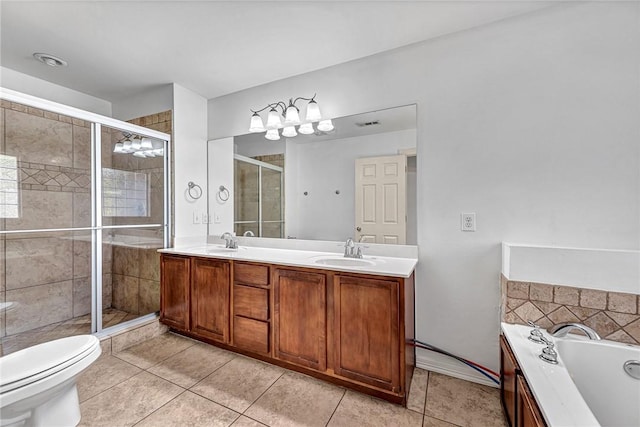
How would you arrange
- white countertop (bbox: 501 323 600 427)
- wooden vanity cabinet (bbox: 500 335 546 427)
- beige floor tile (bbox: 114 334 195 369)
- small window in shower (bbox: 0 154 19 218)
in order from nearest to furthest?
white countertop (bbox: 501 323 600 427), wooden vanity cabinet (bbox: 500 335 546 427), beige floor tile (bbox: 114 334 195 369), small window in shower (bbox: 0 154 19 218)

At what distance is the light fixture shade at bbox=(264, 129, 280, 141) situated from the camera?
2.54 meters

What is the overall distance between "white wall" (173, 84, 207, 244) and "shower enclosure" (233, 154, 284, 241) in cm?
40

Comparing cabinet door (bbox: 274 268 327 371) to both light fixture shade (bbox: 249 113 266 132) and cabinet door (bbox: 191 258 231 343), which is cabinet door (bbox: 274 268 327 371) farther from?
light fixture shade (bbox: 249 113 266 132)

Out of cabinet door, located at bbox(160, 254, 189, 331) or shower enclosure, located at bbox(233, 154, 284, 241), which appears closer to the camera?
cabinet door, located at bbox(160, 254, 189, 331)

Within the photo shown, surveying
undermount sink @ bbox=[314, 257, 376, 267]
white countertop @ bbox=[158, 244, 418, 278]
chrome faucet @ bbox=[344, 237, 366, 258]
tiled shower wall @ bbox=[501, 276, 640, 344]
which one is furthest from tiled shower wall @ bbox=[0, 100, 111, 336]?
tiled shower wall @ bbox=[501, 276, 640, 344]

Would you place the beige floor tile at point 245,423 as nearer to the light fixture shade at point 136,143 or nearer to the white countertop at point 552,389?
the white countertop at point 552,389

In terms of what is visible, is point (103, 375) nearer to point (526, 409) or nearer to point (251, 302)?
point (251, 302)

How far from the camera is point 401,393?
1514 mm

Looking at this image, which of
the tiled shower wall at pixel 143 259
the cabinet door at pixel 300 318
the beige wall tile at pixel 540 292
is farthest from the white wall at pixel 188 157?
the beige wall tile at pixel 540 292

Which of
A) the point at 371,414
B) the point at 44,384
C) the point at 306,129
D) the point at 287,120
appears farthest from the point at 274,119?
the point at 371,414

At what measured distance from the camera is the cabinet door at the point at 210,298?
210 centimetres

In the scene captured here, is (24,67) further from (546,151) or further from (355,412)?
(546,151)

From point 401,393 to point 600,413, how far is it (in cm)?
88

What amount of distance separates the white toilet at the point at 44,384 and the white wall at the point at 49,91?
2.39 m
